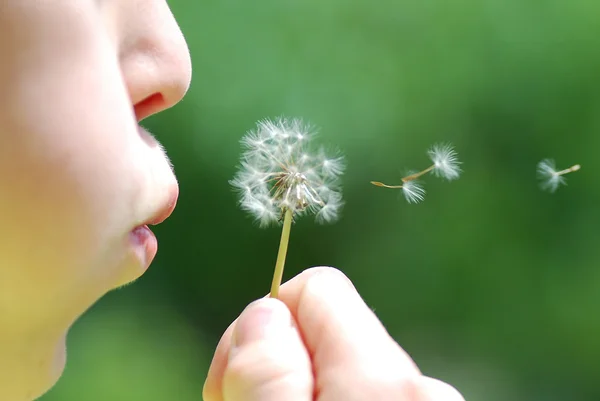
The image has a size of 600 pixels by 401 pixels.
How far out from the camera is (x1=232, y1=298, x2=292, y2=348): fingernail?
355 millimetres

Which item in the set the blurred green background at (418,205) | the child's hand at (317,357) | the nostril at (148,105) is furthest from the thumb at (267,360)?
the blurred green background at (418,205)

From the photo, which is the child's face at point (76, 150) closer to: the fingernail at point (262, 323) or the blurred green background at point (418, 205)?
the fingernail at point (262, 323)

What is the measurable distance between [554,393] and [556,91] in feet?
1.23

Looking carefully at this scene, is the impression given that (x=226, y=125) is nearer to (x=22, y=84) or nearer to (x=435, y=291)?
(x=435, y=291)

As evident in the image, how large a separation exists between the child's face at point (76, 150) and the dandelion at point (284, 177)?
0.26 feet

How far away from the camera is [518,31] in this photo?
93 cm

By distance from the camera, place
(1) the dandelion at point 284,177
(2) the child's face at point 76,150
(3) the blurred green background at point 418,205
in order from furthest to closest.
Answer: (3) the blurred green background at point 418,205 < (1) the dandelion at point 284,177 < (2) the child's face at point 76,150

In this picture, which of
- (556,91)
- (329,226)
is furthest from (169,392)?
(556,91)

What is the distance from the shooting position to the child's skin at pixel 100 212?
12.0 inches

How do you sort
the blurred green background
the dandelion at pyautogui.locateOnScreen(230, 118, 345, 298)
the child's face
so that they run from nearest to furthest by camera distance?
the child's face → the dandelion at pyautogui.locateOnScreen(230, 118, 345, 298) → the blurred green background

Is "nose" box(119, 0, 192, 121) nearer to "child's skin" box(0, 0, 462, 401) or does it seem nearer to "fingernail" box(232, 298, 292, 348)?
"child's skin" box(0, 0, 462, 401)

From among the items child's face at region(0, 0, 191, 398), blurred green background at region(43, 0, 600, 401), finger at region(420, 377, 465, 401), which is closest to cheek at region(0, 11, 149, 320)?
child's face at region(0, 0, 191, 398)

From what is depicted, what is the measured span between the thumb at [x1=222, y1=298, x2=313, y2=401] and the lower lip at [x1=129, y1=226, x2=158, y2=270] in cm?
5

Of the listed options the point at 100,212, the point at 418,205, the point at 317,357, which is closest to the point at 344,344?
the point at 317,357
